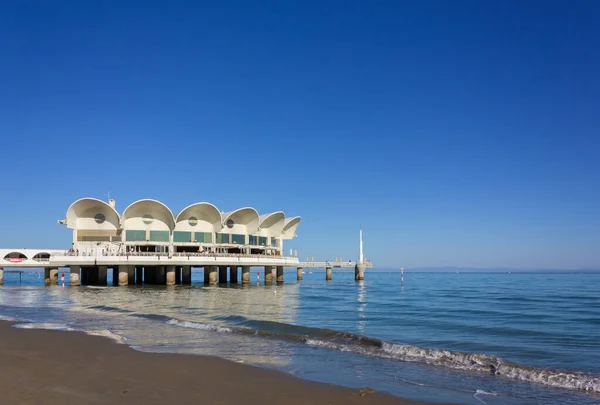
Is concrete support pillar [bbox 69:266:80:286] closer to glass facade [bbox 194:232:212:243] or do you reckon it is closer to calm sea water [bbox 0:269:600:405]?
glass facade [bbox 194:232:212:243]

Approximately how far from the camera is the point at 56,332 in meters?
15.7

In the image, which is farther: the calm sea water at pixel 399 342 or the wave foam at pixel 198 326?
the wave foam at pixel 198 326

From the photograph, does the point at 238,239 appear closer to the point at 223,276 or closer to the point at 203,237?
the point at 203,237

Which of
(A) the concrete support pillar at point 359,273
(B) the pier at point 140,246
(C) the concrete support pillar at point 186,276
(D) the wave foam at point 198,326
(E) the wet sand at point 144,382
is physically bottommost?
(A) the concrete support pillar at point 359,273

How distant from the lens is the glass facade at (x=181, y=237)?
52.4 m

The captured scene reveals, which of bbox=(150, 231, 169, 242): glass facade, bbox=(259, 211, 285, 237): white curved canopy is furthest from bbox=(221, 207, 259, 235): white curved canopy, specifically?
bbox=(150, 231, 169, 242): glass facade

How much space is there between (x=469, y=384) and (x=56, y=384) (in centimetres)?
813

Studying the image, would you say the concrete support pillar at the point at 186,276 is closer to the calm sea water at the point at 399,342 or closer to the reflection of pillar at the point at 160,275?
the reflection of pillar at the point at 160,275

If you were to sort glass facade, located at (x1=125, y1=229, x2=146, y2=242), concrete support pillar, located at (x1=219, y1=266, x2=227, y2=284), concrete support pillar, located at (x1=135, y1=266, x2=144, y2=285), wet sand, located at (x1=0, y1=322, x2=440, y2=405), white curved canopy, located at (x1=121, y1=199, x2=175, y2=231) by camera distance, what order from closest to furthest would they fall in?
wet sand, located at (x1=0, y1=322, x2=440, y2=405) → white curved canopy, located at (x1=121, y1=199, x2=175, y2=231) → glass facade, located at (x1=125, y1=229, x2=146, y2=242) → concrete support pillar, located at (x1=135, y1=266, x2=144, y2=285) → concrete support pillar, located at (x1=219, y1=266, x2=227, y2=284)

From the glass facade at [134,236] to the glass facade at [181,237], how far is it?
3226 mm

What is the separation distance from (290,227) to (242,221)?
13482 millimetres

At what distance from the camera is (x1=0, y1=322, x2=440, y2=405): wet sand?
815cm

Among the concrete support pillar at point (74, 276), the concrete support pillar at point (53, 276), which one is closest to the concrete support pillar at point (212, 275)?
the concrete support pillar at point (74, 276)

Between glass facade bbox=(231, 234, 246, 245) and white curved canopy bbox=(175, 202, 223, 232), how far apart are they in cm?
303
